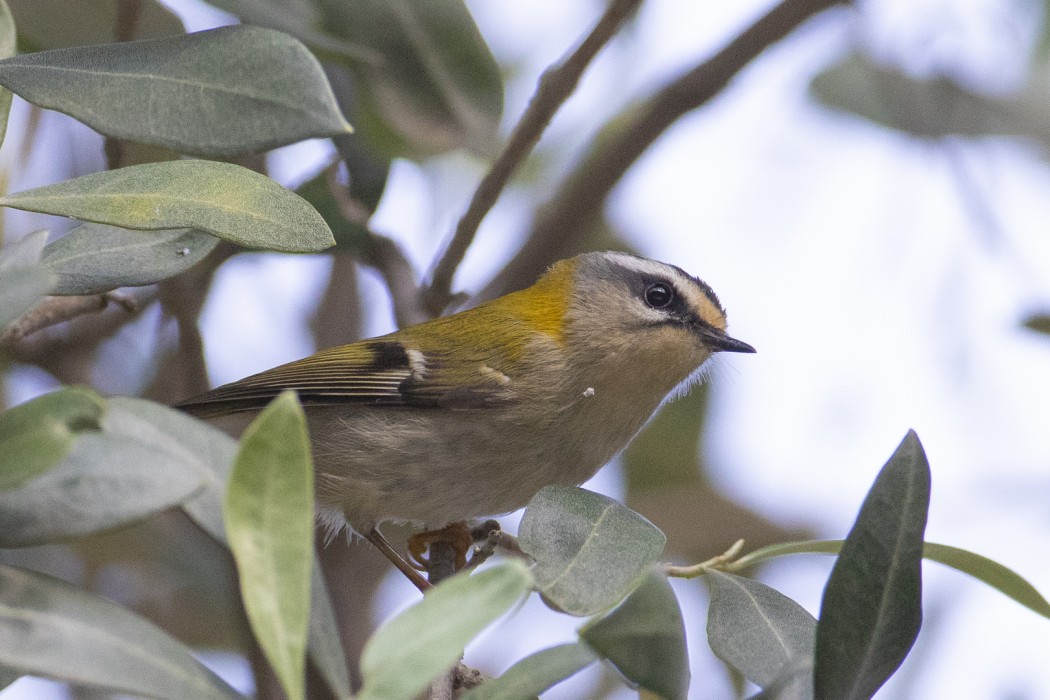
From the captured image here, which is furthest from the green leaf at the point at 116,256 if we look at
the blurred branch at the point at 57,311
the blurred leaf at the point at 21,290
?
the blurred branch at the point at 57,311

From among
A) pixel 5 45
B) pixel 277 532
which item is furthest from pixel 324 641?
pixel 5 45

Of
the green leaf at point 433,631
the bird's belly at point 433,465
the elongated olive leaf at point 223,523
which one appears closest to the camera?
the green leaf at point 433,631

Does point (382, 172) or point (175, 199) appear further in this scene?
point (382, 172)

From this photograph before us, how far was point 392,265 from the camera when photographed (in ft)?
8.87

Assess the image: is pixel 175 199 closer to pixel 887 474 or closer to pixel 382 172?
pixel 887 474

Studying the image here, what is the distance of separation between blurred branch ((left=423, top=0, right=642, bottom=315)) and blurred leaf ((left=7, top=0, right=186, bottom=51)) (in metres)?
0.73

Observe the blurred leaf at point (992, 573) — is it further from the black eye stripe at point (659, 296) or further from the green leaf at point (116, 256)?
the black eye stripe at point (659, 296)

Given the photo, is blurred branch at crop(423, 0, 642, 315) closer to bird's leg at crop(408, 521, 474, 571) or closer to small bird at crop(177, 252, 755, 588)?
small bird at crop(177, 252, 755, 588)

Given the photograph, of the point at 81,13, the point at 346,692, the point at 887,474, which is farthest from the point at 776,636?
the point at 81,13

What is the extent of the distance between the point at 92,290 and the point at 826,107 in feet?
8.78

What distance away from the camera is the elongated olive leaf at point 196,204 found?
121 centimetres

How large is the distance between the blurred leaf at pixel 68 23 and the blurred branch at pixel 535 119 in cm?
73

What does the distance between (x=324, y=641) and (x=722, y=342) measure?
1.77 metres

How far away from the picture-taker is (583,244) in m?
3.49
